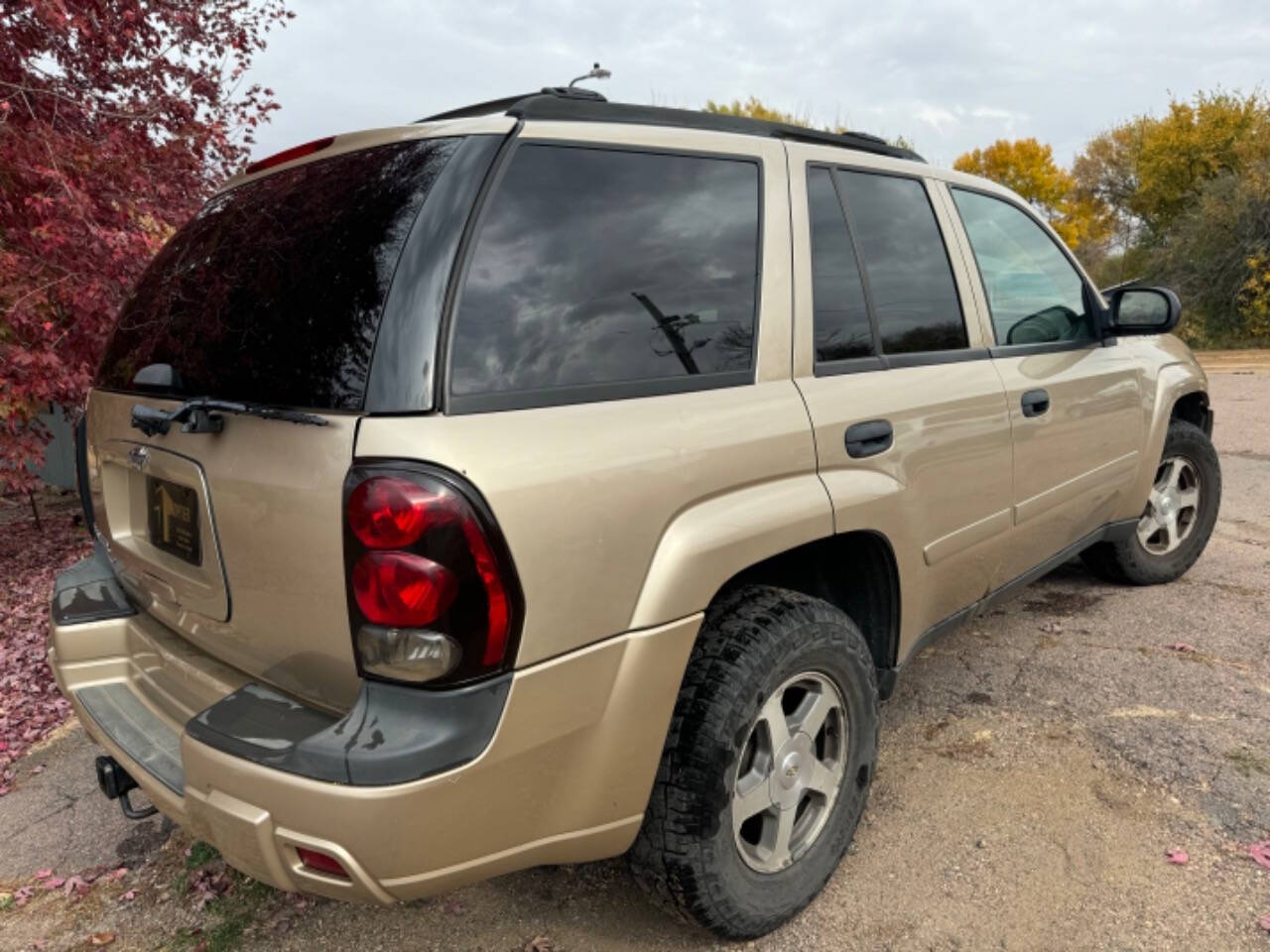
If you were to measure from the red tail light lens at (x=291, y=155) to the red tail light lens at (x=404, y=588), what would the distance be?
1.09 meters

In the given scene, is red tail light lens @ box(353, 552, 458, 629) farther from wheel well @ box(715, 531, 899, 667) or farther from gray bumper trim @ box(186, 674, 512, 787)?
wheel well @ box(715, 531, 899, 667)

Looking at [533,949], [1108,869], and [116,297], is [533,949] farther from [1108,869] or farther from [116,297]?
[116,297]

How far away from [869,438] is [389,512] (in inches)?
50.1

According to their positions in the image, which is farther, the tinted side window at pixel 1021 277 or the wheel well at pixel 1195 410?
the wheel well at pixel 1195 410

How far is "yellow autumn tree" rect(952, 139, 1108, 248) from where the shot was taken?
41.2 m

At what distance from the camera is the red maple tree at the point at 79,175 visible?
4457 millimetres

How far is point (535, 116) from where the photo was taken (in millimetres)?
1790

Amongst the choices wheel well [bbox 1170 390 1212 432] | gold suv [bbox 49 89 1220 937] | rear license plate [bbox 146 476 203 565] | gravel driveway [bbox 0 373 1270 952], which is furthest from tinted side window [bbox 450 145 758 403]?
wheel well [bbox 1170 390 1212 432]

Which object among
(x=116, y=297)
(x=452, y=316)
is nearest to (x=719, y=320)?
(x=452, y=316)

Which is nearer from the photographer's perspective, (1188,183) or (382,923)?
(382,923)

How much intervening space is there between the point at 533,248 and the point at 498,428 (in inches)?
15.0

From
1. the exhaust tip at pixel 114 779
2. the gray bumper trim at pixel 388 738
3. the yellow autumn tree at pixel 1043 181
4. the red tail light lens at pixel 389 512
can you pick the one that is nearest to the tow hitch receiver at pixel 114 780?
the exhaust tip at pixel 114 779

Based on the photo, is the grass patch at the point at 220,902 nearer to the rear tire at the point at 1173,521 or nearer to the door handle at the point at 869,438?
the door handle at the point at 869,438

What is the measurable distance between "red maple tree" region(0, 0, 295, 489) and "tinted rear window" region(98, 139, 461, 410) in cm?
286
